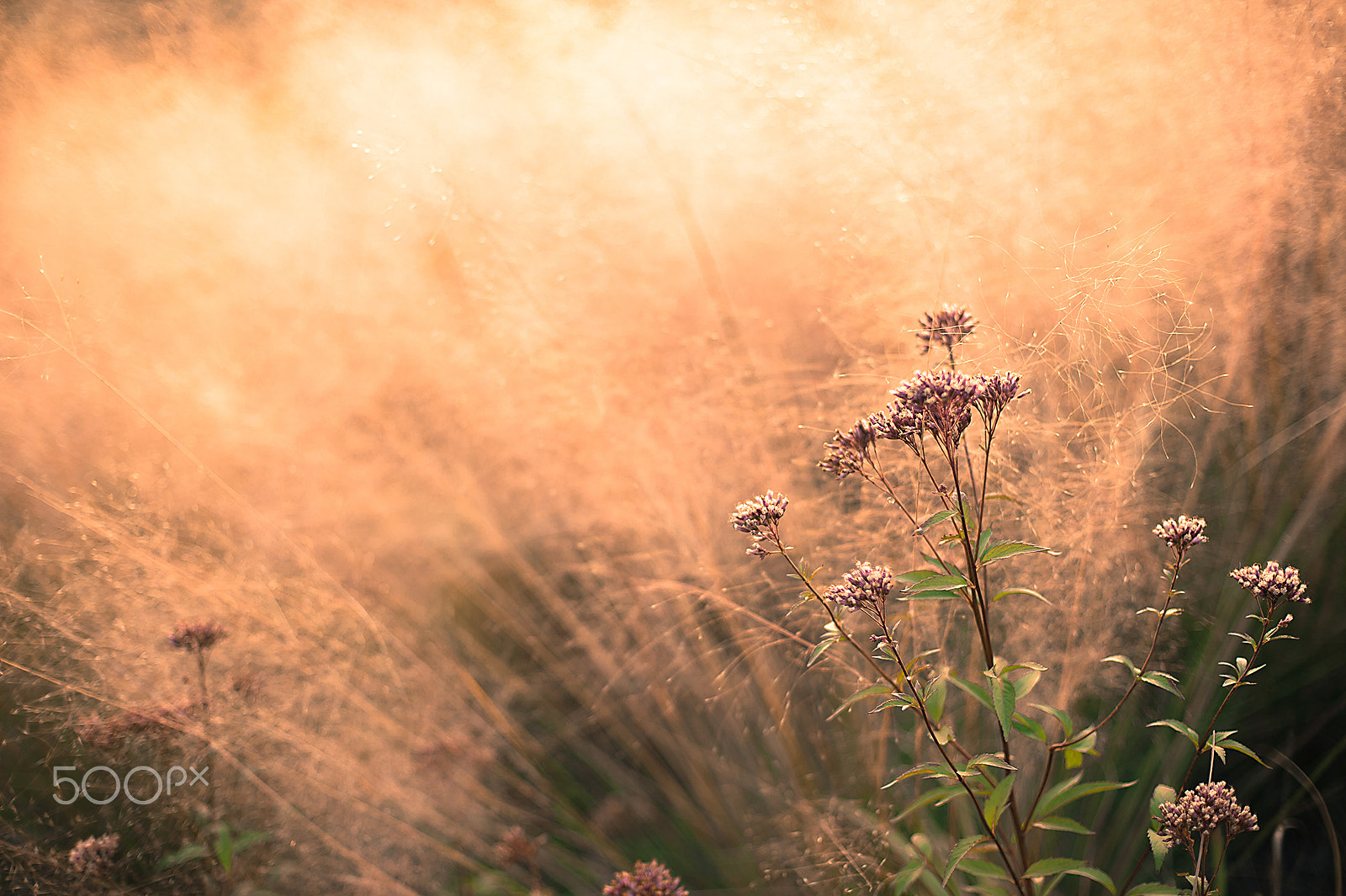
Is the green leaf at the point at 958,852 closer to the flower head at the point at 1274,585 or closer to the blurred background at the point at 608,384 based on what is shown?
the flower head at the point at 1274,585

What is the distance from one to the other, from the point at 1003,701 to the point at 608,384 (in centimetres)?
131

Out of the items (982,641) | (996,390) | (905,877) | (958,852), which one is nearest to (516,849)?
(905,877)

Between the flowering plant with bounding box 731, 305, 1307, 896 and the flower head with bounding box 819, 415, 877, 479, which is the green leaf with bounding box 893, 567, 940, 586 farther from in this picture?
the flower head with bounding box 819, 415, 877, 479

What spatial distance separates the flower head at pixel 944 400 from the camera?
75cm

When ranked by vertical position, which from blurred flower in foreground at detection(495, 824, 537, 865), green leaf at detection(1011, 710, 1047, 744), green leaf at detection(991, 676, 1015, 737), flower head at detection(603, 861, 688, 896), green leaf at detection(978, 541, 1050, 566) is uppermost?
green leaf at detection(978, 541, 1050, 566)

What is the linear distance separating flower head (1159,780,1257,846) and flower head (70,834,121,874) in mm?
1868

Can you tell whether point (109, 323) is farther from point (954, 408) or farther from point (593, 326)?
point (954, 408)

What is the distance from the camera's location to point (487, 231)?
1803 mm

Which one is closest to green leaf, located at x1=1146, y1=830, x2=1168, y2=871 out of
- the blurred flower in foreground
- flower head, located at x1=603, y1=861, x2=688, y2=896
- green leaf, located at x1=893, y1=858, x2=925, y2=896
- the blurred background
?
green leaf, located at x1=893, y1=858, x2=925, y2=896

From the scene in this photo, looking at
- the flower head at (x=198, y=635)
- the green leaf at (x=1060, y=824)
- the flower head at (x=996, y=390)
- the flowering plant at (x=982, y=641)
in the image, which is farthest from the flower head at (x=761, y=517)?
the flower head at (x=198, y=635)

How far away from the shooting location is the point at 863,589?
801mm

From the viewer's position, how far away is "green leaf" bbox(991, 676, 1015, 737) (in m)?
0.67

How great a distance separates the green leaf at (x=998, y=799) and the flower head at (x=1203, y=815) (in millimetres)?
208

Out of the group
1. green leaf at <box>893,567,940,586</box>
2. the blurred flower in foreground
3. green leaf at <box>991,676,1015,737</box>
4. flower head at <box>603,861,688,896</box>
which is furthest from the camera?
the blurred flower in foreground
